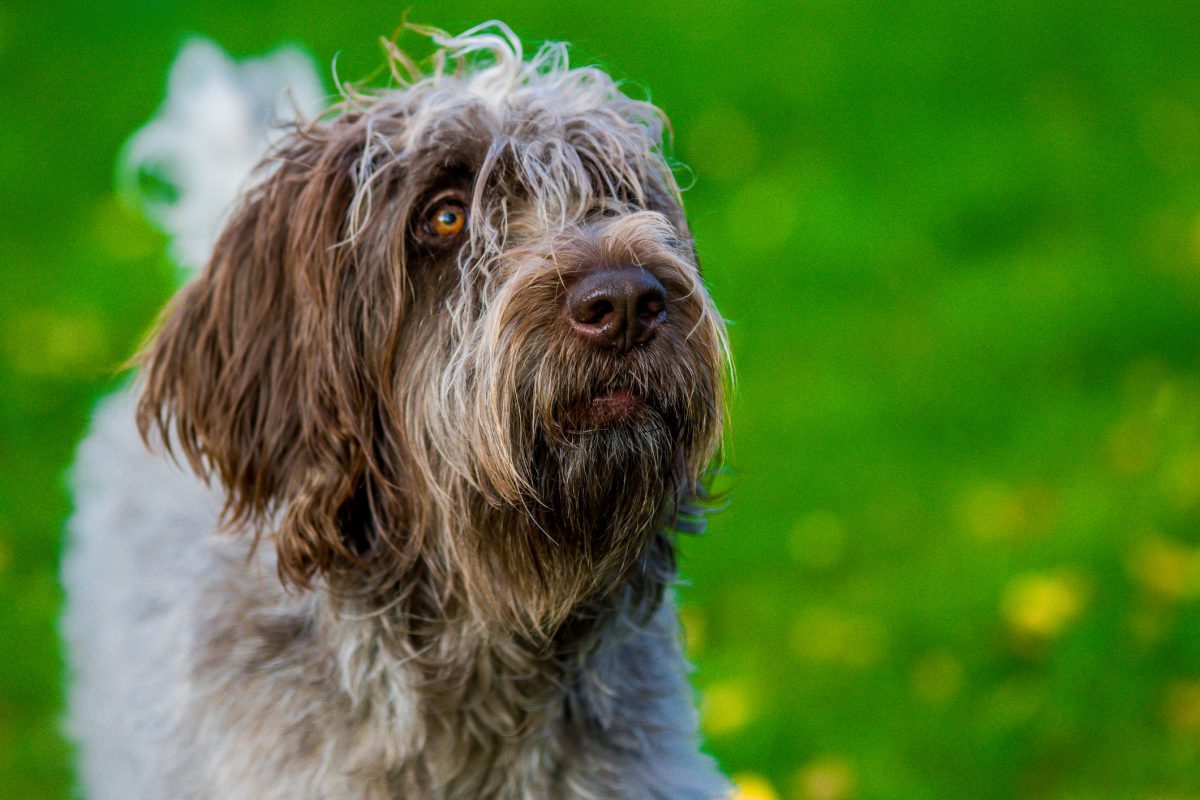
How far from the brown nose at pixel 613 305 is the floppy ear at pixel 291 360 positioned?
507 mm

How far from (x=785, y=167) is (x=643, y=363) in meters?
5.51

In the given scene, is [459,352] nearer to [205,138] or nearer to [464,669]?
[464,669]

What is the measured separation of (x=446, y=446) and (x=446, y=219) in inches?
20.3

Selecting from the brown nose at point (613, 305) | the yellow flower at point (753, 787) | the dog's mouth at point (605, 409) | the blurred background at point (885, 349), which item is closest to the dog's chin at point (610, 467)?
the dog's mouth at point (605, 409)

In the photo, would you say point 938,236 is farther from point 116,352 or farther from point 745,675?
point 116,352

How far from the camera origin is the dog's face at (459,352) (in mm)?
2750

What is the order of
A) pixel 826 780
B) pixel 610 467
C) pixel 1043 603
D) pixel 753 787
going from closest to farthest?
1. pixel 610 467
2. pixel 753 787
3. pixel 826 780
4. pixel 1043 603

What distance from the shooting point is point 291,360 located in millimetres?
3105

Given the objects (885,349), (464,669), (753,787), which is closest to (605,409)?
(464,669)

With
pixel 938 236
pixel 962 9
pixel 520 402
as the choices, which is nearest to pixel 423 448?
pixel 520 402

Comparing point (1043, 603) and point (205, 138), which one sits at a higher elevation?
point (205, 138)

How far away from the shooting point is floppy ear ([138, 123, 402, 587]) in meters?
3.05

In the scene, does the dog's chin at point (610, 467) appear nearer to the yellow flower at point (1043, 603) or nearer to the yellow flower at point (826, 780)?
the yellow flower at point (826, 780)

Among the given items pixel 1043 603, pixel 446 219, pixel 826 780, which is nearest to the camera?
pixel 446 219
